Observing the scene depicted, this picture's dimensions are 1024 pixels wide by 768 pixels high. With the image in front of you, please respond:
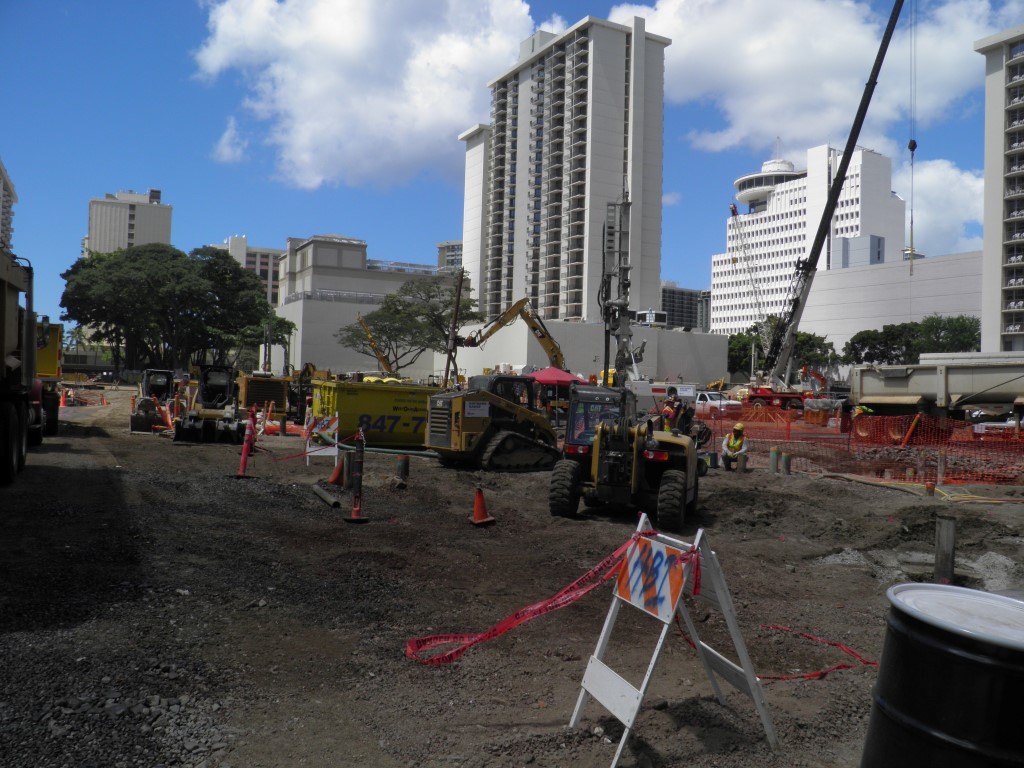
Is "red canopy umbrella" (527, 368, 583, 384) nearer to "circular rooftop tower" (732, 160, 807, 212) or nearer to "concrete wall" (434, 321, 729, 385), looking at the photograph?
"concrete wall" (434, 321, 729, 385)

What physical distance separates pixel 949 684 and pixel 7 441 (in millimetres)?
11785

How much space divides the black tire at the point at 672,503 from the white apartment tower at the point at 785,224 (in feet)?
482

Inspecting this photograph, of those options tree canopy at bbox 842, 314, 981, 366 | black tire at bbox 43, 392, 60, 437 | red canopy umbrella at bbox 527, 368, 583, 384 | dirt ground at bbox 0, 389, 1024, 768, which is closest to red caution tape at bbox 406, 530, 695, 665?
dirt ground at bbox 0, 389, 1024, 768

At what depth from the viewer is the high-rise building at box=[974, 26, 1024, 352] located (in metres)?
75.9

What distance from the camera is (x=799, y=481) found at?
1658 cm

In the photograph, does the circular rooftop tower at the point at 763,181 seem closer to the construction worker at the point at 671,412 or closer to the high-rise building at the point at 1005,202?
the high-rise building at the point at 1005,202

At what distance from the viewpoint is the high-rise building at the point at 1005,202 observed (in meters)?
75.9

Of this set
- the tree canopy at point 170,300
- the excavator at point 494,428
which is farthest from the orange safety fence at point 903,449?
the tree canopy at point 170,300

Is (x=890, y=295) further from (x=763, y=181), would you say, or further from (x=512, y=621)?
(x=512, y=621)

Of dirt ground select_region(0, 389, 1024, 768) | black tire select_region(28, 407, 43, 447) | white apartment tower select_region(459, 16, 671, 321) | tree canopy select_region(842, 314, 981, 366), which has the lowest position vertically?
dirt ground select_region(0, 389, 1024, 768)

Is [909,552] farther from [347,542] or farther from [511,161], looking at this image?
[511,161]

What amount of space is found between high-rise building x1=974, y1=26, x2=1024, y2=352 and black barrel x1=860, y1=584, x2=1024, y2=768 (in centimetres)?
8507

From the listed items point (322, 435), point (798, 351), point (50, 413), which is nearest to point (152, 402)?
point (50, 413)

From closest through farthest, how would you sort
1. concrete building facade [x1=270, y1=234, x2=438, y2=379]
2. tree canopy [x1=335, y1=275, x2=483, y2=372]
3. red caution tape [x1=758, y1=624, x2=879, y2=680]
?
red caution tape [x1=758, y1=624, x2=879, y2=680]
tree canopy [x1=335, y1=275, x2=483, y2=372]
concrete building facade [x1=270, y1=234, x2=438, y2=379]
